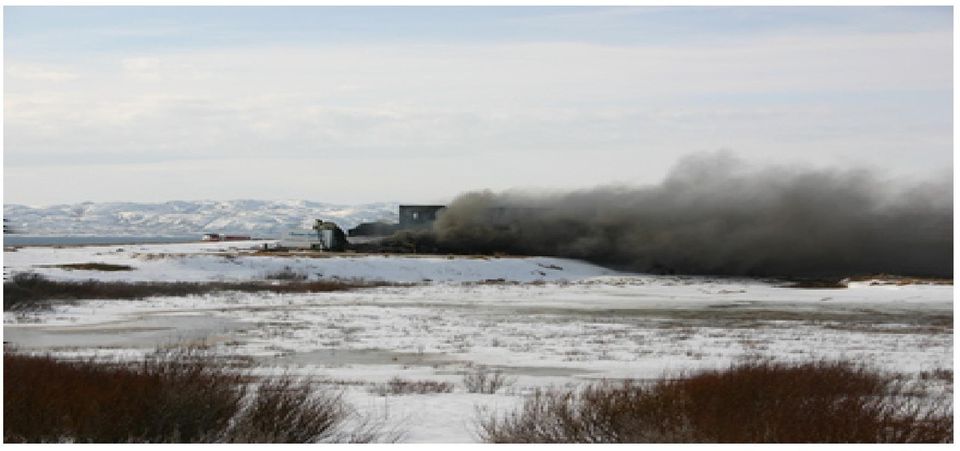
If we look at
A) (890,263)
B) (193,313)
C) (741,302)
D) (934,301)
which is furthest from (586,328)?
(890,263)

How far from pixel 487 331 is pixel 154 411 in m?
20.5

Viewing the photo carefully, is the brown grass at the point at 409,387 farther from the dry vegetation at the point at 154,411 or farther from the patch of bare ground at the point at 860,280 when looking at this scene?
the patch of bare ground at the point at 860,280

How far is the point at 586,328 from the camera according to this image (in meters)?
34.3

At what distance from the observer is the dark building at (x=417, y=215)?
343 ft

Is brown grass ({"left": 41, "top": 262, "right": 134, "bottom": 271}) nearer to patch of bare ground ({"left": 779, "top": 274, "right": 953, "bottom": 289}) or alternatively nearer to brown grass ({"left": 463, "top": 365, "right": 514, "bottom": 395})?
patch of bare ground ({"left": 779, "top": 274, "right": 953, "bottom": 289})

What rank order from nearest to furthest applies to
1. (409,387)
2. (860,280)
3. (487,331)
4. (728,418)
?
(728,418)
(409,387)
(487,331)
(860,280)

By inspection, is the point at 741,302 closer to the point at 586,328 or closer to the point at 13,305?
the point at 586,328

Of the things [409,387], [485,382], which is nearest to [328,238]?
[485,382]

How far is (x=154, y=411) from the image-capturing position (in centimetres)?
1292

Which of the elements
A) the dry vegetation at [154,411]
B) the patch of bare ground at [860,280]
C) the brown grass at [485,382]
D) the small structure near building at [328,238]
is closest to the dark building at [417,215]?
the small structure near building at [328,238]

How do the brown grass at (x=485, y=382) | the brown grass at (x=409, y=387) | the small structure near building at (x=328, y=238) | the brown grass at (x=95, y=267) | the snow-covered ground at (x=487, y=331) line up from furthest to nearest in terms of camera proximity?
the small structure near building at (x=328, y=238), the brown grass at (x=95, y=267), the snow-covered ground at (x=487, y=331), the brown grass at (x=485, y=382), the brown grass at (x=409, y=387)

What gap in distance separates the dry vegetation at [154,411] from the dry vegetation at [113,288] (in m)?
27.4

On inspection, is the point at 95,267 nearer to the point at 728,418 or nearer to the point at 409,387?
the point at 409,387

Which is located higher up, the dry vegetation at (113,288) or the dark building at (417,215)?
the dark building at (417,215)
